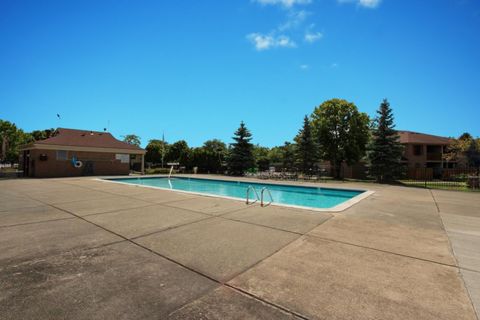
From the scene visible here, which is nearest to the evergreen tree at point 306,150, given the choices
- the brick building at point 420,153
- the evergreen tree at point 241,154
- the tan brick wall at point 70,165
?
the evergreen tree at point 241,154

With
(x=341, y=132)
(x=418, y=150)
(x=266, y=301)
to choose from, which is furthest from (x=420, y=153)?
(x=266, y=301)

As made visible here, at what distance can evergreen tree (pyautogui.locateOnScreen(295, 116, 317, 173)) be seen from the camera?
2564 cm

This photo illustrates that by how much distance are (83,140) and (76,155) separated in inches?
94.8

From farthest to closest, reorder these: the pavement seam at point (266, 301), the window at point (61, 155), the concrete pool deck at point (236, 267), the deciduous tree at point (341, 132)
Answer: the deciduous tree at point (341, 132) → the window at point (61, 155) → the concrete pool deck at point (236, 267) → the pavement seam at point (266, 301)

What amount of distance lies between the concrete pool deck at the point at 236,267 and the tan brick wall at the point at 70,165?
19.1 meters

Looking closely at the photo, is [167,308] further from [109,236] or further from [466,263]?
[466,263]

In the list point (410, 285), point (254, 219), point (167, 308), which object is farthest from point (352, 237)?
point (167, 308)

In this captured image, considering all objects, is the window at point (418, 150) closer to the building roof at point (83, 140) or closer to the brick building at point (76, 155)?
the brick building at point (76, 155)

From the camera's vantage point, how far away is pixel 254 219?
6.22 metres

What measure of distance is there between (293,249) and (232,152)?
79.2 feet

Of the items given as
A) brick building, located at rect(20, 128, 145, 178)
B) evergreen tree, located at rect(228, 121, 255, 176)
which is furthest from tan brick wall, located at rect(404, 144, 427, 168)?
brick building, located at rect(20, 128, 145, 178)

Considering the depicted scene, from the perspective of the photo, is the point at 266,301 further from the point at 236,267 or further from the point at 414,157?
the point at 414,157

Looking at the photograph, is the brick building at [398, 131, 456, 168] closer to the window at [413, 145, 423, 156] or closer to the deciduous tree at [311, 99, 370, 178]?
the window at [413, 145, 423, 156]

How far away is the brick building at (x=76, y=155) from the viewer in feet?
71.5
